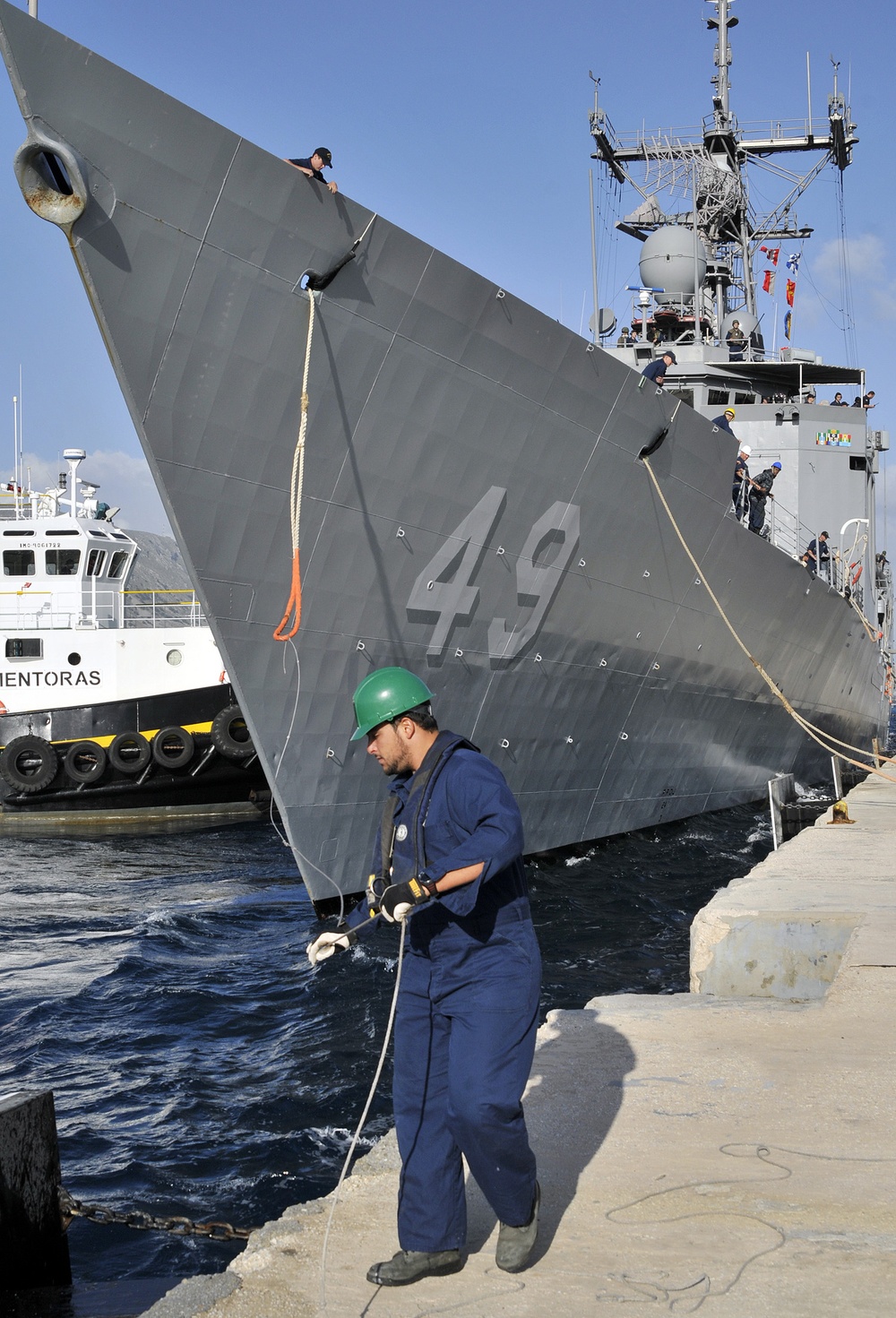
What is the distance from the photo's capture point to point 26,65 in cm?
619

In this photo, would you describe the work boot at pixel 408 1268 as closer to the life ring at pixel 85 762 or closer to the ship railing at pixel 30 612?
the life ring at pixel 85 762

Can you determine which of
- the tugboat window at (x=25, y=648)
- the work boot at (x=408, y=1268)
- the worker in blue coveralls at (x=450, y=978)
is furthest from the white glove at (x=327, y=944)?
the tugboat window at (x=25, y=648)

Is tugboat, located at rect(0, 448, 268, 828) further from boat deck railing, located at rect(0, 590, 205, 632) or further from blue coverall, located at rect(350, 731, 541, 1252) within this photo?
blue coverall, located at rect(350, 731, 541, 1252)

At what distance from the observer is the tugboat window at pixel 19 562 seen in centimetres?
2002

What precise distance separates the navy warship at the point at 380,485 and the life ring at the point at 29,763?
9.77 m

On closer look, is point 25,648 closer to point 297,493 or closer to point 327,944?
point 297,493

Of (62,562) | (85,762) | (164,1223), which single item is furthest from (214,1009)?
(62,562)

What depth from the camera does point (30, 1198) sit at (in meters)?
3.82

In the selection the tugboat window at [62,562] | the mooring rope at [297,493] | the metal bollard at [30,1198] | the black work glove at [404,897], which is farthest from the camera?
the tugboat window at [62,562]

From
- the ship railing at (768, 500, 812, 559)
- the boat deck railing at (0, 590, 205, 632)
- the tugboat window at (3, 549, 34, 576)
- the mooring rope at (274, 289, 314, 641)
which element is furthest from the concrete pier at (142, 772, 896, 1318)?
the tugboat window at (3, 549, 34, 576)

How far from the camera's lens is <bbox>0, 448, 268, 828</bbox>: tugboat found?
1802 cm

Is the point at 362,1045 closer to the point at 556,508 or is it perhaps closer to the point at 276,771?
the point at 276,771

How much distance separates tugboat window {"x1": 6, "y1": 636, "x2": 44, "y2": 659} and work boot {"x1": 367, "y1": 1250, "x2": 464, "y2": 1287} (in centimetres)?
1789

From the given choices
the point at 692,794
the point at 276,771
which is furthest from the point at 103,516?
the point at 276,771
